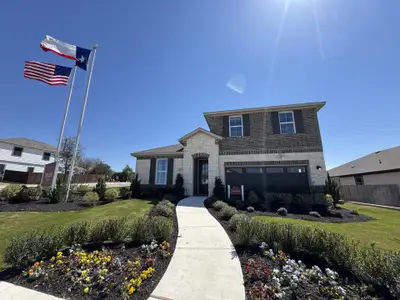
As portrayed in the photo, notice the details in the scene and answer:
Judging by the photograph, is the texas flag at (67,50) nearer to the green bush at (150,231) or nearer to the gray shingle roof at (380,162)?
the green bush at (150,231)

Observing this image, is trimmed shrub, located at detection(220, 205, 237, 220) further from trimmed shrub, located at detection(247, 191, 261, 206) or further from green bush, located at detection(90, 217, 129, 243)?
green bush, located at detection(90, 217, 129, 243)

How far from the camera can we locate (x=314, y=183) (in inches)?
424

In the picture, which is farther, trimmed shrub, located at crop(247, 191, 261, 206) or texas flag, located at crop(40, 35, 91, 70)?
trimmed shrub, located at crop(247, 191, 261, 206)

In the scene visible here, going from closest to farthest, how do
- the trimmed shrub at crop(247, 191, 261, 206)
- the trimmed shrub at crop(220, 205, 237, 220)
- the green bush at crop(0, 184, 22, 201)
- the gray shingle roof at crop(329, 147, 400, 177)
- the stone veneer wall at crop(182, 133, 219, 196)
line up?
the trimmed shrub at crop(220, 205, 237, 220) → the green bush at crop(0, 184, 22, 201) → the trimmed shrub at crop(247, 191, 261, 206) → the stone veneer wall at crop(182, 133, 219, 196) → the gray shingle roof at crop(329, 147, 400, 177)

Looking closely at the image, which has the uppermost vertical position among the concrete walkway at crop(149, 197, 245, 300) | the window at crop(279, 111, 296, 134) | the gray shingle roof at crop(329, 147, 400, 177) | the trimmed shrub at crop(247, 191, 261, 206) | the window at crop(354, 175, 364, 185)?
the window at crop(279, 111, 296, 134)

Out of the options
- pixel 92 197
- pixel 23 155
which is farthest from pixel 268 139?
pixel 23 155

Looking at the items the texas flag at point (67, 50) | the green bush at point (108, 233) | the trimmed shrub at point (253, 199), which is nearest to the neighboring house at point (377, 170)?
the trimmed shrub at point (253, 199)

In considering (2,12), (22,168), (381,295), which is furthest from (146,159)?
(22,168)

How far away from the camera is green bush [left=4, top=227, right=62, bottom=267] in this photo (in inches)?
120

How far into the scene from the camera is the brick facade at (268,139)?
37.9 ft

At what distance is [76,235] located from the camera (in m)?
3.89

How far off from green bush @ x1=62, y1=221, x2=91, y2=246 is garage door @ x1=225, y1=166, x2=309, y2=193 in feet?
31.1

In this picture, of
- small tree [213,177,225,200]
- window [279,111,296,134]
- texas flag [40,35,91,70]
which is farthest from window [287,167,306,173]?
texas flag [40,35,91,70]

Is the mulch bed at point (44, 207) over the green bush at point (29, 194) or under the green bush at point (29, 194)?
under
